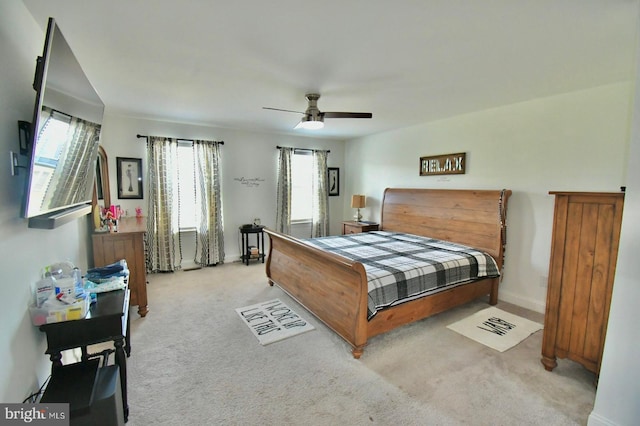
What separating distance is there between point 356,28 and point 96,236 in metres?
3.14

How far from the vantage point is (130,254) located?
3078 mm

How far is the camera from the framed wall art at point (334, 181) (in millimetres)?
6281

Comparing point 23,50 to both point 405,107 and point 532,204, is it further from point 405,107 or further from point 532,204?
point 532,204

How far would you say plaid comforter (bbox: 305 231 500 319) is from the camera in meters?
2.54

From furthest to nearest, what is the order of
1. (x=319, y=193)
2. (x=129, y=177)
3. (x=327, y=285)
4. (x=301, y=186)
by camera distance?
(x=319, y=193) → (x=301, y=186) → (x=129, y=177) → (x=327, y=285)

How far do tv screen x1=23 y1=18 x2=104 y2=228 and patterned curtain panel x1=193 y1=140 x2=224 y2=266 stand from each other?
271cm

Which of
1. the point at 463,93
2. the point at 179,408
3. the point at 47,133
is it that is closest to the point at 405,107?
the point at 463,93

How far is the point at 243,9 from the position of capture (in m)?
1.64

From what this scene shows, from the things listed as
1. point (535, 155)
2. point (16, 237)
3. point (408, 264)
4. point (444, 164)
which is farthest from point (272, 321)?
point (535, 155)

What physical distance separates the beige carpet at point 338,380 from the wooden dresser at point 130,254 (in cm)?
25

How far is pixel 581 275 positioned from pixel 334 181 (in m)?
4.71

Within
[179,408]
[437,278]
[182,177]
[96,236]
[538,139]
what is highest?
[538,139]

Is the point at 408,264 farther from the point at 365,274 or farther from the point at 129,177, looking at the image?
the point at 129,177

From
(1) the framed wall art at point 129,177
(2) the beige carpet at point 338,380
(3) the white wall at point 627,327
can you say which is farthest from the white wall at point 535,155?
(1) the framed wall art at point 129,177
